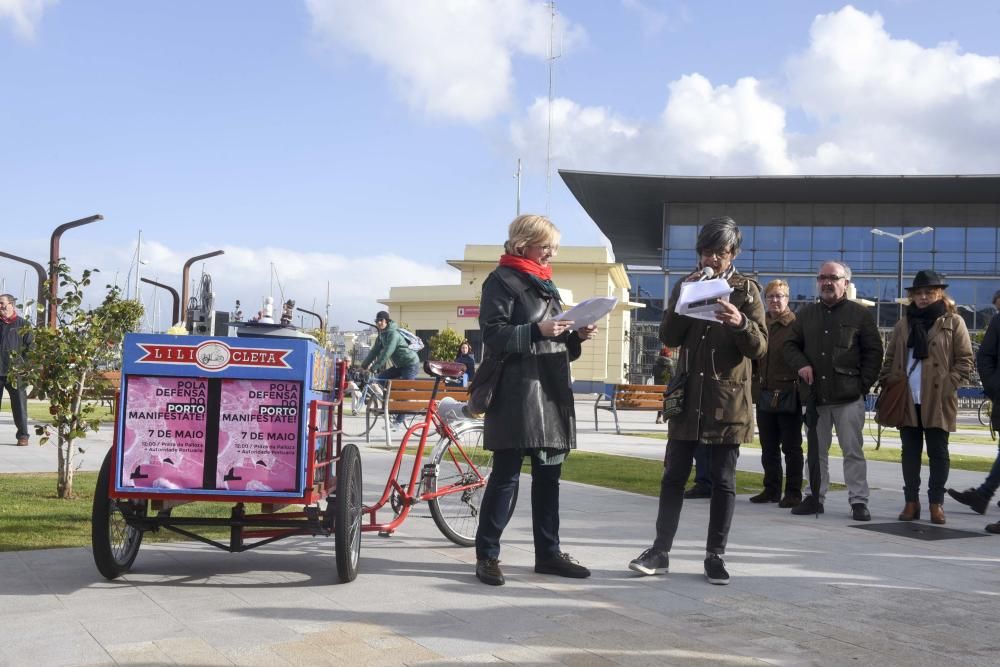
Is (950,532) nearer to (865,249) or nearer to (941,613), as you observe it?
(941,613)

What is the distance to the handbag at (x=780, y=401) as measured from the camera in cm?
854

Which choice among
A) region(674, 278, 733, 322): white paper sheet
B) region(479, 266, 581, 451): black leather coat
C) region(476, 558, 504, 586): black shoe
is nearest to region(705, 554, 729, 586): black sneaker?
region(479, 266, 581, 451): black leather coat

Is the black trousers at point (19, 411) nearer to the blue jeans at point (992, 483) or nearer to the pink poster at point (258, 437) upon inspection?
the pink poster at point (258, 437)

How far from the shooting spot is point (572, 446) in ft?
17.8

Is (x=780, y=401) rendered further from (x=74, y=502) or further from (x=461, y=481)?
(x=74, y=502)

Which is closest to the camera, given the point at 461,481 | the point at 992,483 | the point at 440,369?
the point at 440,369

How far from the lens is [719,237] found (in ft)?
18.0

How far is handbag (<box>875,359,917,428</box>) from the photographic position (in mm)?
8000

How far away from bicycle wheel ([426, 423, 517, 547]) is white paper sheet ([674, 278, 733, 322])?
170 cm

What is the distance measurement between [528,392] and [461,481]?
132 centimetres

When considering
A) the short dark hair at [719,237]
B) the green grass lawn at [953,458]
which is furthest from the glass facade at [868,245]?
the short dark hair at [719,237]

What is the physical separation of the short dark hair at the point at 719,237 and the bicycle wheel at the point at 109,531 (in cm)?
310

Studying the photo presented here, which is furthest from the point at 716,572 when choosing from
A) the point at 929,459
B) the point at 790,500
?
the point at 929,459

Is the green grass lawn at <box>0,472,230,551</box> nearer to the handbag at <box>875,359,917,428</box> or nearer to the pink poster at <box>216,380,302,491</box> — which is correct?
the pink poster at <box>216,380,302,491</box>
